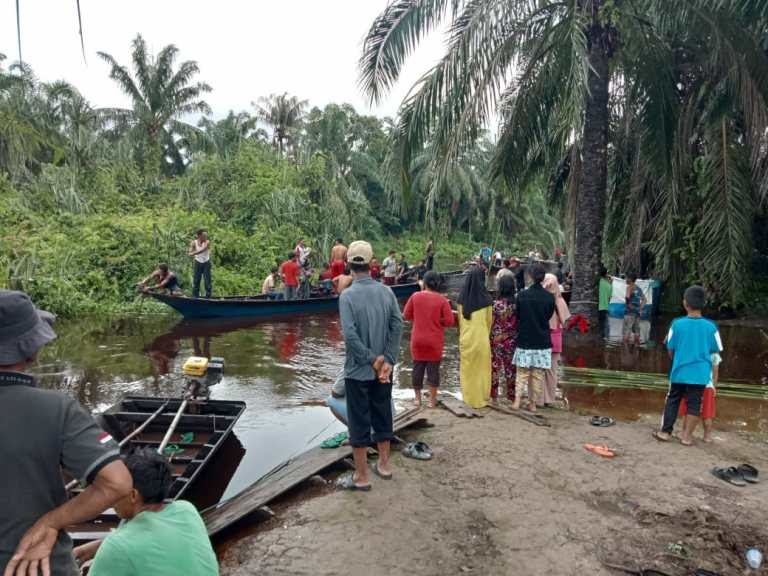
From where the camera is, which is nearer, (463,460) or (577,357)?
(463,460)

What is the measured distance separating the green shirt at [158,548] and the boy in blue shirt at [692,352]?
4977 millimetres

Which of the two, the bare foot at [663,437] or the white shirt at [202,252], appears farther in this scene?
the white shirt at [202,252]

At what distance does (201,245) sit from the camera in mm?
15305

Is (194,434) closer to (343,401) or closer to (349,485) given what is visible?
(343,401)

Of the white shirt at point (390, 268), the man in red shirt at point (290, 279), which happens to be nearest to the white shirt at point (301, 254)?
the man in red shirt at point (290, 279)

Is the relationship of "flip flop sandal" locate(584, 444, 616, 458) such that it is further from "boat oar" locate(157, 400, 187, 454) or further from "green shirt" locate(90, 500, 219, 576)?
"green shirt" locate(90, 500, 219, 576)

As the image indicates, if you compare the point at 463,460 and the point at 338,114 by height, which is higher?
the point at 338,114

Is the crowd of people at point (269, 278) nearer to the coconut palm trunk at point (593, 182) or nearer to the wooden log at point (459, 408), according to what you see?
the coconut palm trunk at point (593, 182)

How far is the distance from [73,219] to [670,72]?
1690 cm

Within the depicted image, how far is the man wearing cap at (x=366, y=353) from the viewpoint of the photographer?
455 cm

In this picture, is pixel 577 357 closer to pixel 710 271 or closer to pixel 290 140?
pixel 710 271

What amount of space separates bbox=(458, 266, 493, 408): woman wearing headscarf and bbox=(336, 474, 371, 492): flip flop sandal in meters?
2.30

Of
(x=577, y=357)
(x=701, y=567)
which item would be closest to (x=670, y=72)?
(x=577, y=357)

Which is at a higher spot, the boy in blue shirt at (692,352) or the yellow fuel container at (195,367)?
the boy in blue shirt at (692,352)
